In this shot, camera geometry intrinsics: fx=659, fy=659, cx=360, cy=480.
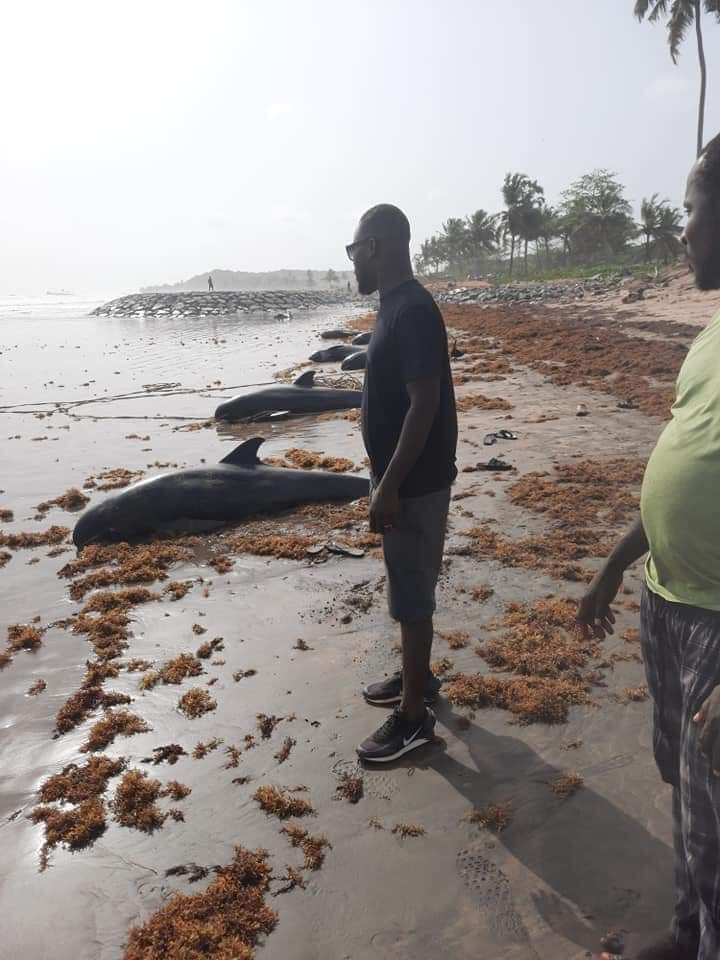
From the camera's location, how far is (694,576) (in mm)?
1804

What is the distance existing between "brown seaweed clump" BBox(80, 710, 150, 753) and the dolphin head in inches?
119

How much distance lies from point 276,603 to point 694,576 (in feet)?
12.2

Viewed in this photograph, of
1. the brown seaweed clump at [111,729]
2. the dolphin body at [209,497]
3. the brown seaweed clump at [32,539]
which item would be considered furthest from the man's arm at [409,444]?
the brown seaweed clump at [32,539]

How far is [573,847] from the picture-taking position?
8.79ft

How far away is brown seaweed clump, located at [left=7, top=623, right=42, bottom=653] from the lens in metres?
4.68

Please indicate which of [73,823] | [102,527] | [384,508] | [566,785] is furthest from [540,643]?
[102,527]

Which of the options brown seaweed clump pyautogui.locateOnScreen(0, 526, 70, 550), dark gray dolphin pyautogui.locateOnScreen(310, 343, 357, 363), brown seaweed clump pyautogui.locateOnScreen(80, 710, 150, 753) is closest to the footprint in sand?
brown seaweed clump pyautogui.locateOnScreen(80, 710, 150, 753)

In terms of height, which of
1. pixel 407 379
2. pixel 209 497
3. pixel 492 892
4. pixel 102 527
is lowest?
pixel 492 892

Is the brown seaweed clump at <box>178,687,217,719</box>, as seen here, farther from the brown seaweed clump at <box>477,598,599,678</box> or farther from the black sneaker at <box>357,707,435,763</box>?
the brown seaweed clump at <box>477,598,599,678</box>

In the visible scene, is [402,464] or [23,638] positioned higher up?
[402,464]

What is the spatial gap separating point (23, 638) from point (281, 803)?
2680 millimetres

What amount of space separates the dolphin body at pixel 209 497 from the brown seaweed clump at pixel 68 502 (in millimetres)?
1073

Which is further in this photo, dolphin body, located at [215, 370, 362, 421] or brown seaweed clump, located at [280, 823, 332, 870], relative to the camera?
dolphin body, located at [215, 370, 362, 421]

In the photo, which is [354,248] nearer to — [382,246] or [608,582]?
[382,246]
